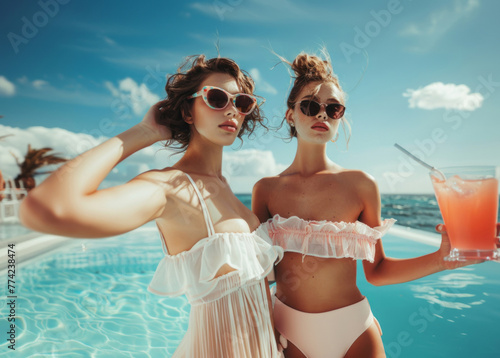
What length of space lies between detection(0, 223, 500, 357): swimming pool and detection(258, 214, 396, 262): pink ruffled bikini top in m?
3.20

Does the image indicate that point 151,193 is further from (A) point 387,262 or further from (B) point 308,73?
(A) point 387,262

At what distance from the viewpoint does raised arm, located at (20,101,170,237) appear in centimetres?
92

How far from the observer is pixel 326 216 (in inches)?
68.7

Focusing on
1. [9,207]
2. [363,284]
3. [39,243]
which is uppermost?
[9,207]

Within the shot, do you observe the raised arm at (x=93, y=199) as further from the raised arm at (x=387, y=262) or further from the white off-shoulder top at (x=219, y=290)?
the raised arm at (x=387, y=262)

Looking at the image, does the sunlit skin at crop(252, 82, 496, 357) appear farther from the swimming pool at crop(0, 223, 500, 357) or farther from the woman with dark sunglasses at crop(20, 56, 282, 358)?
the swimming pool at crop(0, 223, 500, 357)

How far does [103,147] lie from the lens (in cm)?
113

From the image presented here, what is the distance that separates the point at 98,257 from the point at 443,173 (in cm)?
842

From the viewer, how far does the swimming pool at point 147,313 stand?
4.23 metres

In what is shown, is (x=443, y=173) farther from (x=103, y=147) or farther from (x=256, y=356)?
(x=103, y=147)

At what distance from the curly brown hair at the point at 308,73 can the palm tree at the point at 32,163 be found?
74.6 ft

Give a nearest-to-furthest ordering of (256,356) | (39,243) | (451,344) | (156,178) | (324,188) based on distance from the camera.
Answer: (156,178) → (256,356) → (324,188) → (451,344) → (39,243)

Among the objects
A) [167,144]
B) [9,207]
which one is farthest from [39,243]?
[167,144]

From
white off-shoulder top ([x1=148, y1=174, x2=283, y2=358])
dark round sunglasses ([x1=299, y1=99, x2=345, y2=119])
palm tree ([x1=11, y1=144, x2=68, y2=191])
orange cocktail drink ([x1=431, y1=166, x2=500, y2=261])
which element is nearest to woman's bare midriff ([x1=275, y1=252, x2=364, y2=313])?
white off-shoulder top ([x1=148, y1=174, x2=283, y2=358])
